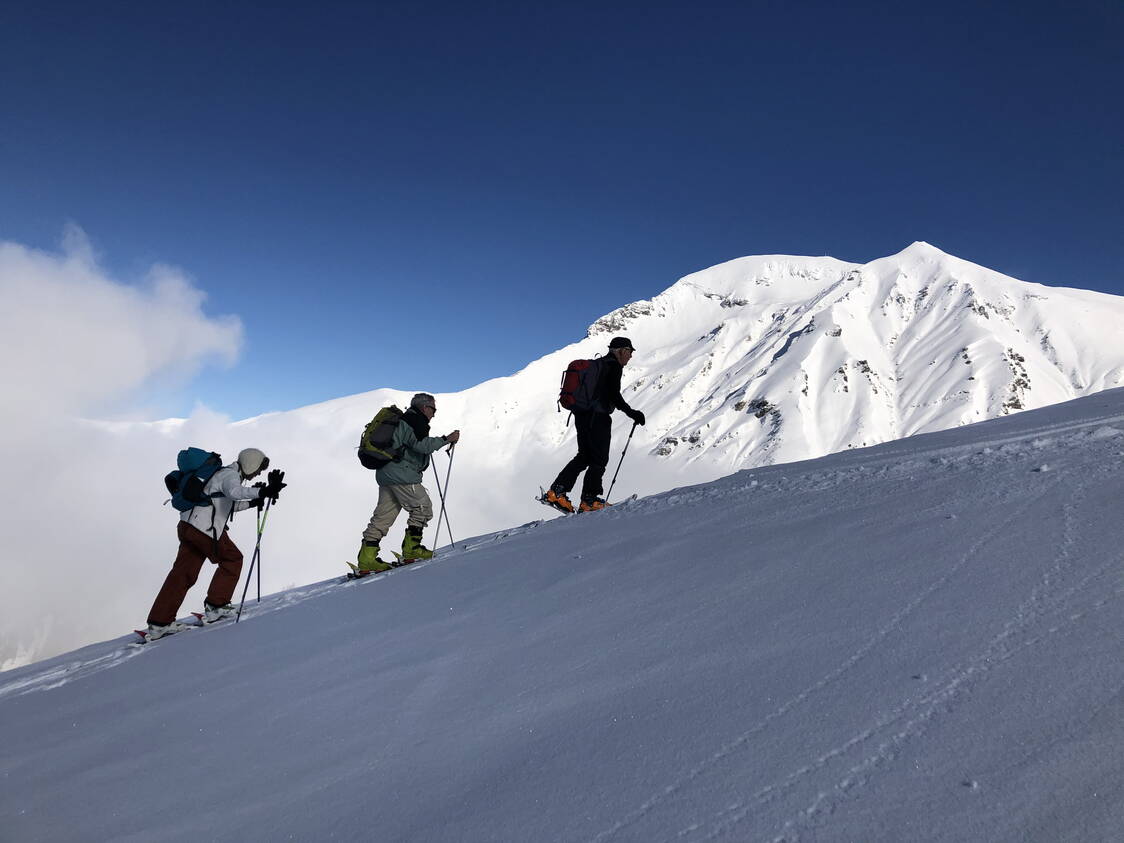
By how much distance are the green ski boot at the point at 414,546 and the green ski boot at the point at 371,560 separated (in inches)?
11.6

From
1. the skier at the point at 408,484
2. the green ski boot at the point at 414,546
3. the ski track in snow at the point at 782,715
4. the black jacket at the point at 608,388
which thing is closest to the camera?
the ski track in snow at the point at 782,715

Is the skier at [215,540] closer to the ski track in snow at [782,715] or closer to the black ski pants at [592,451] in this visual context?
the black ski pants at [592,451]

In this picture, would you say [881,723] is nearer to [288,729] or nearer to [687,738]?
[687,738]

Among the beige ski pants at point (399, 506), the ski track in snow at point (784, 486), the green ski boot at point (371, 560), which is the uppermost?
the beige ski pants at point (399, 506)

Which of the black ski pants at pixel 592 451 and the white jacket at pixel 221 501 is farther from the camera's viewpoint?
the black ski pants at pixel 592 451

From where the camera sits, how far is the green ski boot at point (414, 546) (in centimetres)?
808

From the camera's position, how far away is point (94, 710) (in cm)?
411

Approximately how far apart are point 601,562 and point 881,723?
2.94 metres

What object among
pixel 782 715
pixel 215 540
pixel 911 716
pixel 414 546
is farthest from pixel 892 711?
pixel 215 540

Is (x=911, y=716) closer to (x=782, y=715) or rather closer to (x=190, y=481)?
(x=782, y=715)

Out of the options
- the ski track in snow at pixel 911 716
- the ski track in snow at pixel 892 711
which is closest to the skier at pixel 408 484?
the ski track in snow at pixel 892 711

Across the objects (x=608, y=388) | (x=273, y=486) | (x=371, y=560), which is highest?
(x=608, y=388)

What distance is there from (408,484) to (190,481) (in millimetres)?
2425

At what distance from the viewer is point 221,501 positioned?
7.18m
